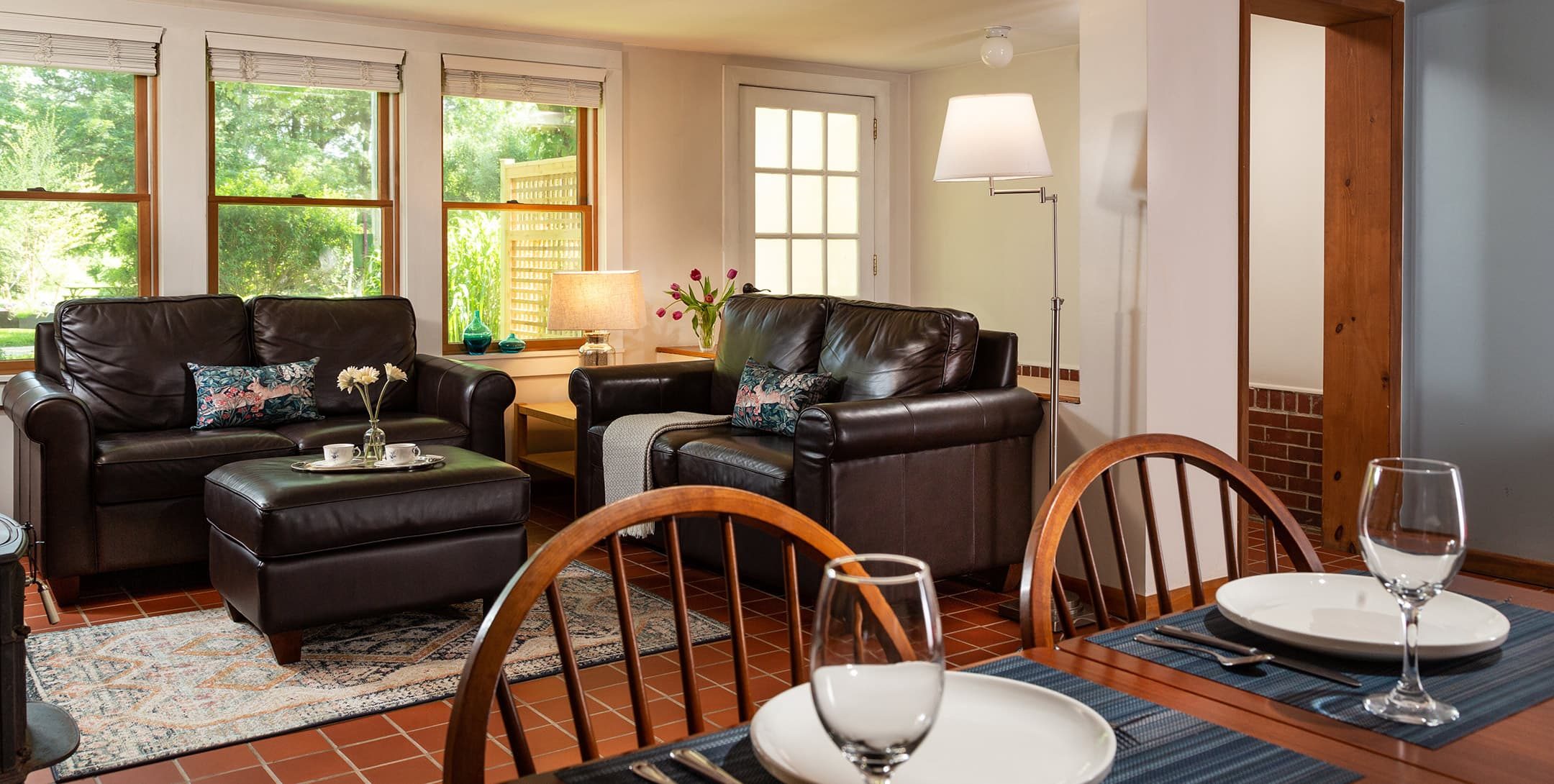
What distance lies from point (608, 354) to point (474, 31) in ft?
5.50

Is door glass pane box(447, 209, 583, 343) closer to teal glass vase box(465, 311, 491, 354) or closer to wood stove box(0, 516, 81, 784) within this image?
teal glass vase box(465, 311, 491, 354)

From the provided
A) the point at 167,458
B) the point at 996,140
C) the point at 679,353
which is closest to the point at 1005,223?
the point at 679,353

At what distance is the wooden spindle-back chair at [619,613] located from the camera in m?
1.01

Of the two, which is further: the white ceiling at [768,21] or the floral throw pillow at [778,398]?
the white ceiling at [768,21]

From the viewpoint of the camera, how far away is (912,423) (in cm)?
374

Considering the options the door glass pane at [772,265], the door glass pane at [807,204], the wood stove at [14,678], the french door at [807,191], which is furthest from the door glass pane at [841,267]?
the wood stove at [14,678]

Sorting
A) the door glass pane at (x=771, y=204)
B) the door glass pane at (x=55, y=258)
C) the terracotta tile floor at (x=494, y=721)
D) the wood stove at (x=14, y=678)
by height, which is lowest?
the terracotta tile floor at (x=494, y=721)

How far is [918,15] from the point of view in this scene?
5.56 m

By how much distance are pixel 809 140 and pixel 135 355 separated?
368 centimetres

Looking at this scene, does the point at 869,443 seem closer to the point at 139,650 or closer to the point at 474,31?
the point at 139,650

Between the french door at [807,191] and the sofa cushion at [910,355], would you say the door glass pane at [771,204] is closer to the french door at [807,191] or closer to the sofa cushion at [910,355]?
the french door at [807,191]

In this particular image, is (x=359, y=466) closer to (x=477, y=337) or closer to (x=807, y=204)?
(x=477, y=337)

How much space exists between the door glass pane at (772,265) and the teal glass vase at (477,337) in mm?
1589

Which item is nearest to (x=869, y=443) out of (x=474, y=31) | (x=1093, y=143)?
(x=1093, y=143)
